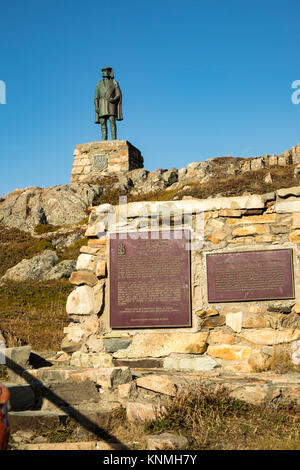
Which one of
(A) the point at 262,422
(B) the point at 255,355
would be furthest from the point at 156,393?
(B) the point at 255,355

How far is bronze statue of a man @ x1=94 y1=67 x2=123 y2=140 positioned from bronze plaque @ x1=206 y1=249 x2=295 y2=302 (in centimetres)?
1952

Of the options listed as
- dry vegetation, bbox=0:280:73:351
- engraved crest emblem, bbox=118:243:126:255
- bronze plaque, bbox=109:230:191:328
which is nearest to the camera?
bronze plaque, bbox=109:230:191:328

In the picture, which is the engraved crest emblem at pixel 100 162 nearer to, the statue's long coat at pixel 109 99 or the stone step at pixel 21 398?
the statue's long coat at pixel 109 99

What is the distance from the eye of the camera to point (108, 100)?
2505 cm

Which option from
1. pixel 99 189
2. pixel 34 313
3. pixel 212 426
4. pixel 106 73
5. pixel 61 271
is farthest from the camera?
pixel 106 73

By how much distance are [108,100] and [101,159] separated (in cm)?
312

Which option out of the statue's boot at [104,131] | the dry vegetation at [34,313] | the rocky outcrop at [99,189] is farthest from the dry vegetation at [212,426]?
the statue's boot at [104,131]

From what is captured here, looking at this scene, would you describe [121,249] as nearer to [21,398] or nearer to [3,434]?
[21,398]

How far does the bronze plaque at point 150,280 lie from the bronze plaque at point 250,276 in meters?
0.43

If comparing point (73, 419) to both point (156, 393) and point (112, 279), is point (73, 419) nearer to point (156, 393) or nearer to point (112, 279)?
point (156, 393)

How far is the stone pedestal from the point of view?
25922mm

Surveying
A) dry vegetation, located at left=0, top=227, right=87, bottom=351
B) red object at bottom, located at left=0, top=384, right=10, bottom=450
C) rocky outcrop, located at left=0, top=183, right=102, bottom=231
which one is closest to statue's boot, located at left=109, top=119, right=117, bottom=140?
rocky outcrop, located at left=0, top=183, right=102, bottom=231

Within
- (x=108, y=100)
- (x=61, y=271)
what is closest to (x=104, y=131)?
(x=108, y=100)

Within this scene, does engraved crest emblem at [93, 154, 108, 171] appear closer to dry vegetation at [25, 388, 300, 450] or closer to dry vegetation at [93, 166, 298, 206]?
dry vegetation at [93, 166, 298, 206]
